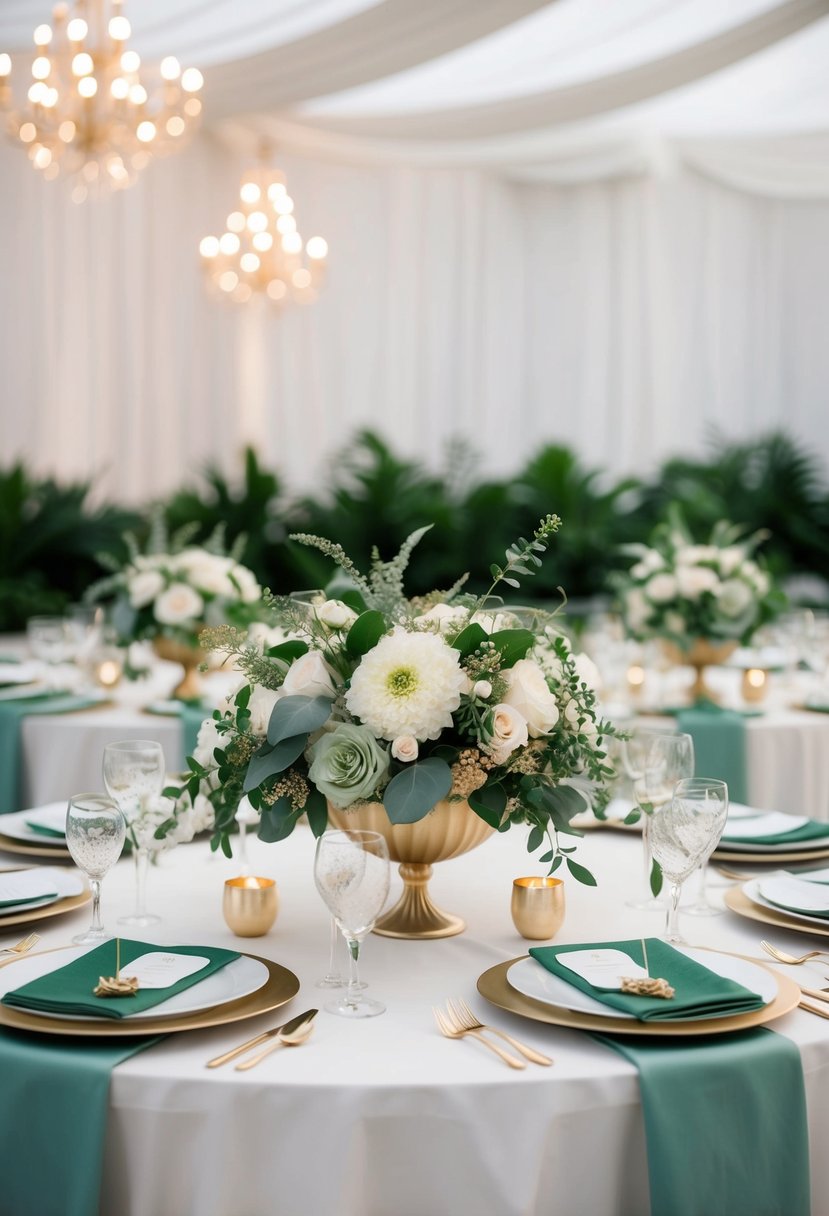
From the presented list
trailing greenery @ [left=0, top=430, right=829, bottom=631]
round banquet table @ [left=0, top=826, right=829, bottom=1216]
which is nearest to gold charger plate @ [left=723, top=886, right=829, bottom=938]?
round banquet table @ [left=0, top=826, right=829, bottom=1216]

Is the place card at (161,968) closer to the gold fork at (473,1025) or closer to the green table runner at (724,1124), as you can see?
the gold fork at (473,1025)

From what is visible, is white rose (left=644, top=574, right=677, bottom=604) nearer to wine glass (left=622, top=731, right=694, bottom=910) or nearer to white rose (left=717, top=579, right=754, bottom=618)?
white rose (left=717, top=579, right=754, bottom=618)

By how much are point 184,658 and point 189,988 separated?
200cm

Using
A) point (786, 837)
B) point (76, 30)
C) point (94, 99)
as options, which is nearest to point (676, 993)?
point (786, 837)

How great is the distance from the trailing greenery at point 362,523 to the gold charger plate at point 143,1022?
4.16 m

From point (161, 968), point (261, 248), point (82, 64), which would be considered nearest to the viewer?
point (161, 968)

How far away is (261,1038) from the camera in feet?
4.47

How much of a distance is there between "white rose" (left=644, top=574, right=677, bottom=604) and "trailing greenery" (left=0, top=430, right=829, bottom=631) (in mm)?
2059

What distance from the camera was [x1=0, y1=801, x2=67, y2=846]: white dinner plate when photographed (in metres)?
2.11

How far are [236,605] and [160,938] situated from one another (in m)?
1.67

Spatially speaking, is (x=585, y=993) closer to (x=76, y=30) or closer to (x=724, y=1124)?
(x=724, y=1124)

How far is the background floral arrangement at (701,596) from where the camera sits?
353cm

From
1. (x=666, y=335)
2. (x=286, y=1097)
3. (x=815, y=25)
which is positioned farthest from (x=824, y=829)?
(x=666, y=335)

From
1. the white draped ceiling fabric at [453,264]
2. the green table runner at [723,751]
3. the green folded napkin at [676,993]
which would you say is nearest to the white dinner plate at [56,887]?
the green folded napkin at [676,993]
